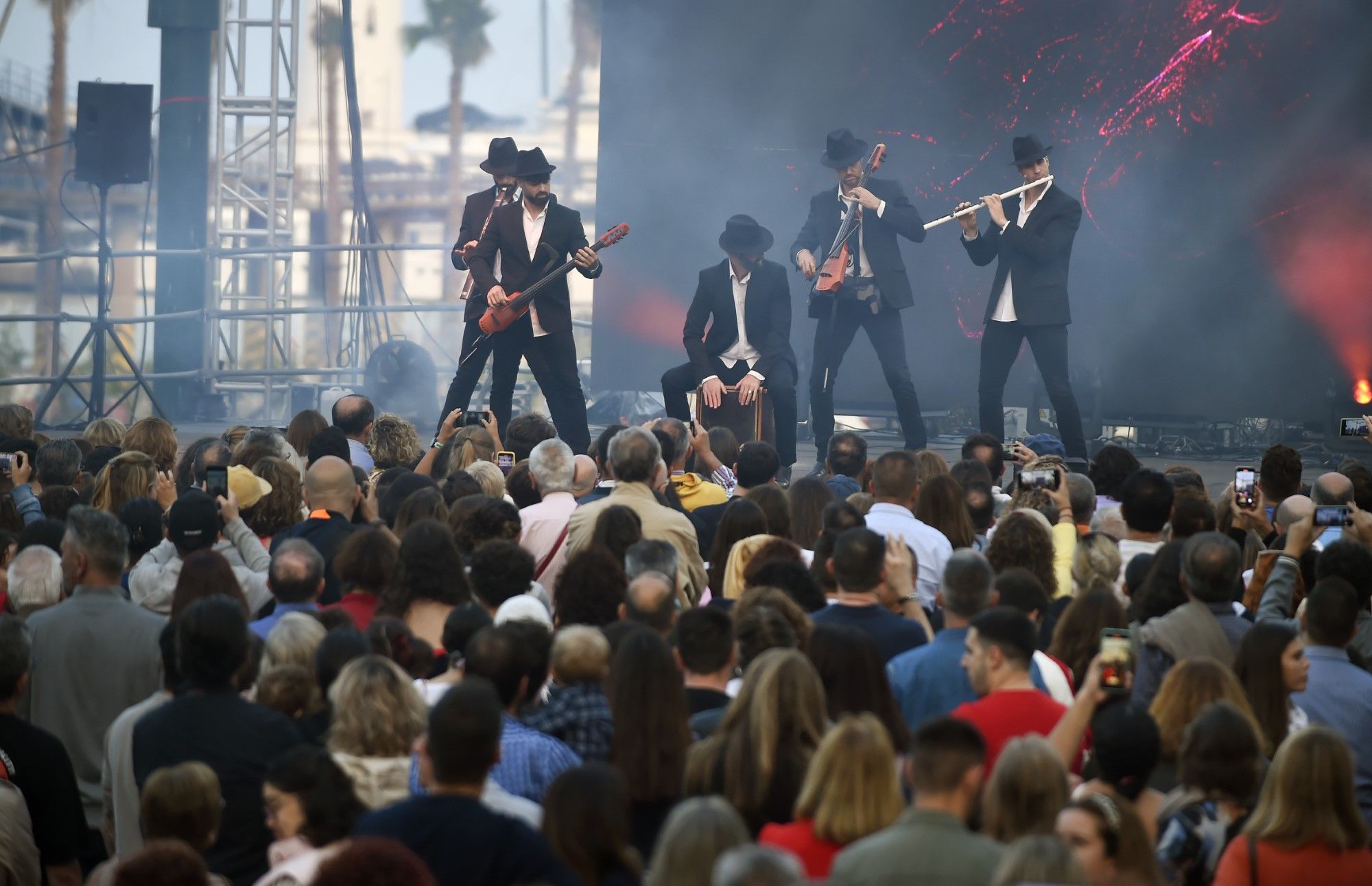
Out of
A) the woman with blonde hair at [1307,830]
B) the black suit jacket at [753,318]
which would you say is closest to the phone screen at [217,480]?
the woman with blonde hair at [1307,830]

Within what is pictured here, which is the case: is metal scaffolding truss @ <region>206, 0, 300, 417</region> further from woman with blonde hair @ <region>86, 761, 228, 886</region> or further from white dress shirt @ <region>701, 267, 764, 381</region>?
woman with blonde hair @ <region>86, 761, 228, 886</region>

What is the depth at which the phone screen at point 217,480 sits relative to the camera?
15.0ft

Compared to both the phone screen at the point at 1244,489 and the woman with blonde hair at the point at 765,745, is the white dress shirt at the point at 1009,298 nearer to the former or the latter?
the phone screen at the point at 1244,489

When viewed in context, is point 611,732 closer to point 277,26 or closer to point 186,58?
point 277,26

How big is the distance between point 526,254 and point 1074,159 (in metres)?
4.67

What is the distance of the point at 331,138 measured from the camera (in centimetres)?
1355

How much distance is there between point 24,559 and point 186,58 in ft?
30.8

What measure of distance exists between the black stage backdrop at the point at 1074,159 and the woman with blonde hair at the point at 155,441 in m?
5.61

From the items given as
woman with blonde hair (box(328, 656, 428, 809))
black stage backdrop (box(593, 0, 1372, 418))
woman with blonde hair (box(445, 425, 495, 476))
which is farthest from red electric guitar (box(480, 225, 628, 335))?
woman with blonde hair (box(328, 656, 428, 809))

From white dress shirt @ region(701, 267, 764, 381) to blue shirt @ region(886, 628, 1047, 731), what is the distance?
498cm

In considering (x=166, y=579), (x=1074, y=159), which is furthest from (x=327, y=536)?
(x=1074, y=159)

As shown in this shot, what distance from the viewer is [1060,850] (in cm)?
212

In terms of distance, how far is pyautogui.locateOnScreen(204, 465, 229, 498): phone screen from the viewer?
456 cm

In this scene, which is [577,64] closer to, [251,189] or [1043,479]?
[251,189]
